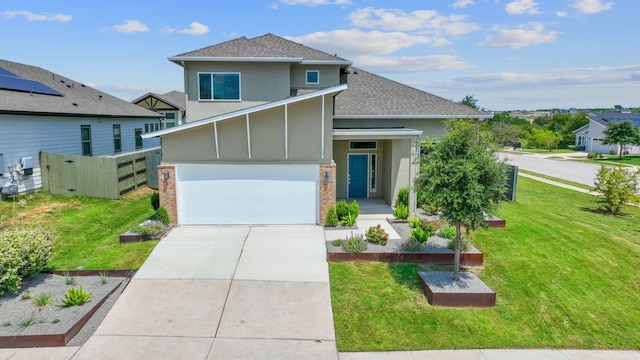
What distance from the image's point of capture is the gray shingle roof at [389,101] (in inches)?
696

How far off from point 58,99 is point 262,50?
446 inches

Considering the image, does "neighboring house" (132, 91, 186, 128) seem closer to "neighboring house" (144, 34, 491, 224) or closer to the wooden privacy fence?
the wooden privacy fence

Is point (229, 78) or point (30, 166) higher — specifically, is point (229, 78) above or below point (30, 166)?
above

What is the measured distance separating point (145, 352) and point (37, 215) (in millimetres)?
10310

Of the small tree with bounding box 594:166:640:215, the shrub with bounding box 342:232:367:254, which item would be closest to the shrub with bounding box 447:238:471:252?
the shrub with bounding box 342:232:367:254

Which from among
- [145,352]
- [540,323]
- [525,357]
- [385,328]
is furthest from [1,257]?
[540,323]

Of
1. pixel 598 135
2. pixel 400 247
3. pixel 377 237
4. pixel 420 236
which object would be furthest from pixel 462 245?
pixel 598 135

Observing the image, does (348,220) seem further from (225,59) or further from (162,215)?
(225,59)

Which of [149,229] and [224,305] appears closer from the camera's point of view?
[224,305]

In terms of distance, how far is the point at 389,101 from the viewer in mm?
18750

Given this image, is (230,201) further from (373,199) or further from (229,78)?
(373,199)

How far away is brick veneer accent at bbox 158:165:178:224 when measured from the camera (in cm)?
1370

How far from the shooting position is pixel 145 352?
7.10 m

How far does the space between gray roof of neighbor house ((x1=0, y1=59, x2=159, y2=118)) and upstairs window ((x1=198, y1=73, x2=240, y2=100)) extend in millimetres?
7019
